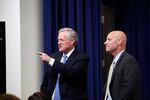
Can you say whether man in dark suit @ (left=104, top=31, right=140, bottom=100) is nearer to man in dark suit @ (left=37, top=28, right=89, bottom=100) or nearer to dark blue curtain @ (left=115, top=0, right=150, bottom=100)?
man in dark suit @ (left=37, top=28, right=89, bottom=100)

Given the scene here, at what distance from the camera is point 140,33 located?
15.4 ft

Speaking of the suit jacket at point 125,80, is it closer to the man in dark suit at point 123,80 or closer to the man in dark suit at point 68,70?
the man in dark suit at point 123,80

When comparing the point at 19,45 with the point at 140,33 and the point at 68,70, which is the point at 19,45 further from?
the point at 140,33

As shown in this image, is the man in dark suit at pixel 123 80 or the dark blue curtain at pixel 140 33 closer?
the man in dark suit at pixel 123 80

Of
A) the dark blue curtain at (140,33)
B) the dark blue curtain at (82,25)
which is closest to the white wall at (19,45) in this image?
the dark blue curtain at (82,25)

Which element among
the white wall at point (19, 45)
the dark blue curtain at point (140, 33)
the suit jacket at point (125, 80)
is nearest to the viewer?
the suit jacket at point (125, 80)

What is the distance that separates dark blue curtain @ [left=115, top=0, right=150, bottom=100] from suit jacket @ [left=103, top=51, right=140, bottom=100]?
6.33 feet

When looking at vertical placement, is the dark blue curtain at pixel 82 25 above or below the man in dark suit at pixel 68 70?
above

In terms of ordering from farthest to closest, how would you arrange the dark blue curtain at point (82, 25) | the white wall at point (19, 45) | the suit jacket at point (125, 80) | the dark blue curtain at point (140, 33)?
the dark blue curtain at point (140, 33)
the dark blue curtain at point (82, 25)
the white wall at point (19, 45)
the suit jacket at point (125, 80)

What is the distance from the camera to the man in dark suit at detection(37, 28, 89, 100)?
274cm

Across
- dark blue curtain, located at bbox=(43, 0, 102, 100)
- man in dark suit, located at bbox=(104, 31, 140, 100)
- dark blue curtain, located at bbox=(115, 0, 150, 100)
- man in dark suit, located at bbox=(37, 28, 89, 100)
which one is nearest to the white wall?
dark blue curtain, located at bbox=(43, 0, 102, 100)

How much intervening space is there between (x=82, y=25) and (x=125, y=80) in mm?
1269

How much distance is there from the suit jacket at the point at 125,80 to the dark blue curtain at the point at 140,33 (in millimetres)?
1930

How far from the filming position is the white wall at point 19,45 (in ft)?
11.2
